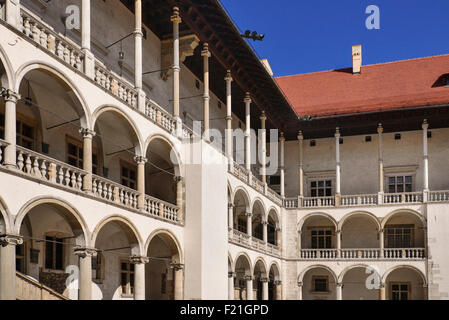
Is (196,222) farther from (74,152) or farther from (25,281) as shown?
(25,281)

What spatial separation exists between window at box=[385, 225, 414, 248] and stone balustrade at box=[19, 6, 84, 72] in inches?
761

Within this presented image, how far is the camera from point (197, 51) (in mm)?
20156

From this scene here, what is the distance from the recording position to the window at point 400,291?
86.4 ft

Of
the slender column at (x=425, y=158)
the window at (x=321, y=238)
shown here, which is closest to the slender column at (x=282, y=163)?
the window at (x=321, y=238)

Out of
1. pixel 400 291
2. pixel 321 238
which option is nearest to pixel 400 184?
pixel 321 238

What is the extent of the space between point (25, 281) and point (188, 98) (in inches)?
474

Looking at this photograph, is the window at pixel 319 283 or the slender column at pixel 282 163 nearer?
the slender column at pixel 282 163

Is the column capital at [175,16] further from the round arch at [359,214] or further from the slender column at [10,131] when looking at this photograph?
the round arch at [359,214]

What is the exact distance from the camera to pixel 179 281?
15570 millimetres

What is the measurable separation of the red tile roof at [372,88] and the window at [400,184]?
3.60 metres

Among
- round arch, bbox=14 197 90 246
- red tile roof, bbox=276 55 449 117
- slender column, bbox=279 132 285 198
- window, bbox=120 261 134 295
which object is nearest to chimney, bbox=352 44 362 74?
red tile roof, bbox=276 55 449 117

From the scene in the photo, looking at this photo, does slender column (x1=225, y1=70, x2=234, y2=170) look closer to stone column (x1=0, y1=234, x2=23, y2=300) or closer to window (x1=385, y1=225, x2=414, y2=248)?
window (x1=385, y1=225, x2=414, y2=248)

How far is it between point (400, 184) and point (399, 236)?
2.49 meters
